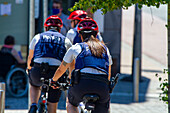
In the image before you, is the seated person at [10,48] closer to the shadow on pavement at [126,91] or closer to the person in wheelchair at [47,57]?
the shadow on pavement at [126,91]

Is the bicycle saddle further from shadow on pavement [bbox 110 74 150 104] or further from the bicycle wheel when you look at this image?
shadow on pavement [bbox 110 74 150 104]

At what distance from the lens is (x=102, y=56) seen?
5.15 m

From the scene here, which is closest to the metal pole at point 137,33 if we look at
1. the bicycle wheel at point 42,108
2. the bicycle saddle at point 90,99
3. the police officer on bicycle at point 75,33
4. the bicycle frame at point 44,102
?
the police officer on bicycle at point 75,33

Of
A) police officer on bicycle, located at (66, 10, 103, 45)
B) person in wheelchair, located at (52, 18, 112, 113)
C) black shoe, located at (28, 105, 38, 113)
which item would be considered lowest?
black shoe, located at (28, 105, 38, 113)

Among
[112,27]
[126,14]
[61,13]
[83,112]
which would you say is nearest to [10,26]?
[61,13]

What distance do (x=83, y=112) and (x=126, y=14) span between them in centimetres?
2213

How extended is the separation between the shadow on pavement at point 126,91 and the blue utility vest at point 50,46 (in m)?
4.61

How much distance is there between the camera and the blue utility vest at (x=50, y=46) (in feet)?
20.5

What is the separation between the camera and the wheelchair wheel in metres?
10.8

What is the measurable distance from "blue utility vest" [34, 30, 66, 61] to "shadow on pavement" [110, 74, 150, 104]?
15.1 feet

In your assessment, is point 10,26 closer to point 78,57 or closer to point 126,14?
point 78,57

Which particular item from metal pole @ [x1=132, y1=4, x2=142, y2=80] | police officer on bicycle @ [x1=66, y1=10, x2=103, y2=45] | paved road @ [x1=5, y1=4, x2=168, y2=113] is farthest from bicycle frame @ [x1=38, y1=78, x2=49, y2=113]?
metal pole @ [x1=132, y1=4, x2=142, y2=80]

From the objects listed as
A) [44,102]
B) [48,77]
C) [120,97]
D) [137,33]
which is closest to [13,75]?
[120,97]

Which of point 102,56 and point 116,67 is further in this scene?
point 116,67
